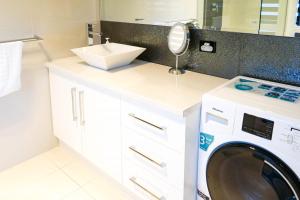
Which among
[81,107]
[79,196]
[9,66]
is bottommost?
[79,196]

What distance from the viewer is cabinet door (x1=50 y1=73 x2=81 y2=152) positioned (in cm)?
206

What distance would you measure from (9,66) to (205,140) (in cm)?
130

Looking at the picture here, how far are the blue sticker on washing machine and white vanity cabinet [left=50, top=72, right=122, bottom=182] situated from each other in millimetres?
530

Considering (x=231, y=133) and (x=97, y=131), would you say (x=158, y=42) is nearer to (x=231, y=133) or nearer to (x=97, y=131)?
(x=97, y=131)

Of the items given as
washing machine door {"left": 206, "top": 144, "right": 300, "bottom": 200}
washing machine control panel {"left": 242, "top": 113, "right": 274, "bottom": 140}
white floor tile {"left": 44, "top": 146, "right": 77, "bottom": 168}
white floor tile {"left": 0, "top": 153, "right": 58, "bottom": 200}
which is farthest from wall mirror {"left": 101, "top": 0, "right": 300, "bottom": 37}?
white floor tile {"left": 0, "top": 153, "right": 58, "bottom": 200}

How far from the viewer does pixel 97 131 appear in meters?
1.92

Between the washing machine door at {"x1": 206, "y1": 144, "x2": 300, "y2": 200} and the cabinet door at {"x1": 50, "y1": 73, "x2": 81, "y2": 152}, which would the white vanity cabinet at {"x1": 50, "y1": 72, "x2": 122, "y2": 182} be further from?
the washing machine door at {"x1": 206, "y1": 144, "x2": 300, "y2": 200}

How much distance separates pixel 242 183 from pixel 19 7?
5.86 ft

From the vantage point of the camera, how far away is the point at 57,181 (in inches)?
82.0

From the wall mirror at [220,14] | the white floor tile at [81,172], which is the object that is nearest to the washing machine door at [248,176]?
the wall mirror at [220,14]

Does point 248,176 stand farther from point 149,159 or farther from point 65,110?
point 65,110

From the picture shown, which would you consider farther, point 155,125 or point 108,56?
point 108,56

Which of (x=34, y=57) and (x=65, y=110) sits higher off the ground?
(x=34, y=57)

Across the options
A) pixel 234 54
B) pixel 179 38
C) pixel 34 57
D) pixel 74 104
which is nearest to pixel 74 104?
pixel 74 104
